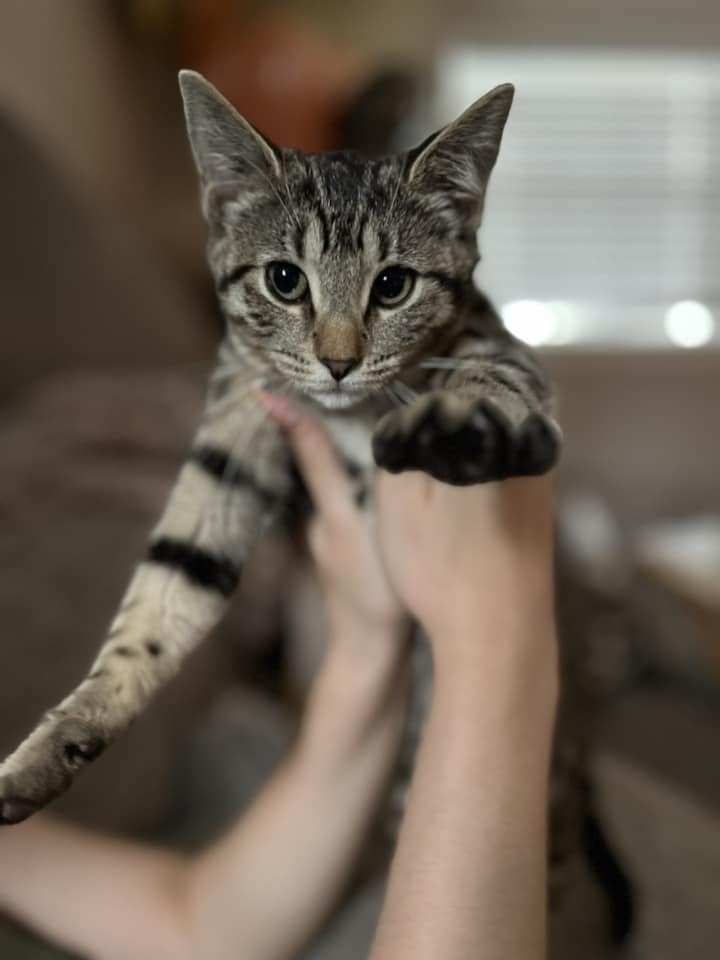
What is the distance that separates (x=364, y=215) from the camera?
0.58 meters

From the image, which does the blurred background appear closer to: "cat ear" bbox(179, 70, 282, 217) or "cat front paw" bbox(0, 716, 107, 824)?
"cat front paw" bbox(0, 716, 107, 824)

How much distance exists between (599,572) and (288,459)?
3.39 ft

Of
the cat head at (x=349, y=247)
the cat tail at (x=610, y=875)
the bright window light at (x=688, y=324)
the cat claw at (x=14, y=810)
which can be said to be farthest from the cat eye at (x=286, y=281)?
the bright window light at (x=688, y=324)

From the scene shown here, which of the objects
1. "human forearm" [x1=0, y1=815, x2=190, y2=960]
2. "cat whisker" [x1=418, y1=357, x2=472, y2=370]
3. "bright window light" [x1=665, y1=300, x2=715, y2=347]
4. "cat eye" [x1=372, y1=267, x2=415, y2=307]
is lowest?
"human forearm" [x1=0, y1=815, x2=190, y2=960]

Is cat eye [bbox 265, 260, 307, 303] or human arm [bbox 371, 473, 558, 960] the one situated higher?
cat eye [bbox 265, 260, 307, 303]

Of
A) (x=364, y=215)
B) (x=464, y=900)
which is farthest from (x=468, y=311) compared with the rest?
(x=464, y=900)

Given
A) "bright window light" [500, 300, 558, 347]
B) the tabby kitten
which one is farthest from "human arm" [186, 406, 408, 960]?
"bright window light" [500, 300, 558, 347]

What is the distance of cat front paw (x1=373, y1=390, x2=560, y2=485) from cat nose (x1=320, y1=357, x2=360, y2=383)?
12 centimetres

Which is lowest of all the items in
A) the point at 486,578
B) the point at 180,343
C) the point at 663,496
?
the point at 663,496

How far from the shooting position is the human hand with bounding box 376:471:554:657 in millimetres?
615

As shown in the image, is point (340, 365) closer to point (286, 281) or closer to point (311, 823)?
point (286, 281)

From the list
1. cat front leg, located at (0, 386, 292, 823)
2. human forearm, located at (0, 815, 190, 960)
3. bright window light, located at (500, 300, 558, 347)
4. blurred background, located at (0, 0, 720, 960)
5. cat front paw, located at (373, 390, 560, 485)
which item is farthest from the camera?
bright window light, located at (500, 300, 558, 347)

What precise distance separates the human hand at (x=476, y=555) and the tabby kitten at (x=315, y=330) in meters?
0.07

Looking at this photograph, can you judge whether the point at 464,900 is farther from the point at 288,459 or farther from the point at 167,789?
the point at 167,789
